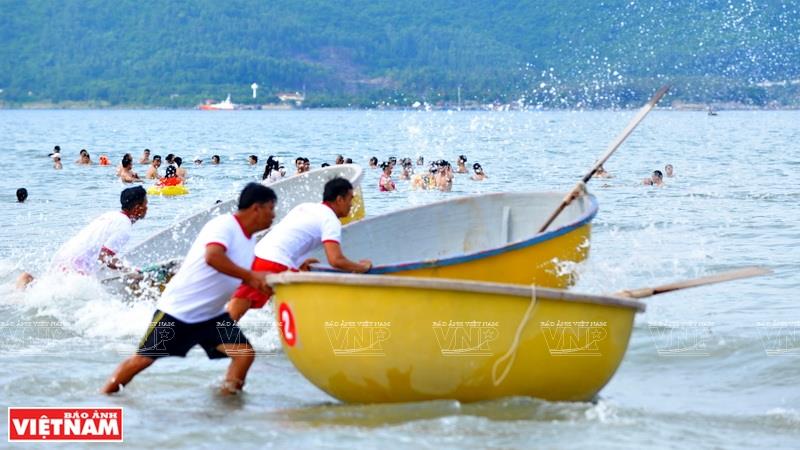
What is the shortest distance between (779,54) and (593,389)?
470 feet

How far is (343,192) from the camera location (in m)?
9.53

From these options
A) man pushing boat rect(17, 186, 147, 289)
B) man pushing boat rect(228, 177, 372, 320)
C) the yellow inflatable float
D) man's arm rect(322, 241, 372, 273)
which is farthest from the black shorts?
the yellow inflatable float

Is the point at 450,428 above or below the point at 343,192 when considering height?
below

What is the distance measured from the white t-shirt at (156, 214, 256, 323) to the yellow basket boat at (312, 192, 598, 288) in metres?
2.35

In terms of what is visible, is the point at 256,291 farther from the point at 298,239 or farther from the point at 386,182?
the point at 386,182

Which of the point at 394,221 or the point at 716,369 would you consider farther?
the point at 394,221

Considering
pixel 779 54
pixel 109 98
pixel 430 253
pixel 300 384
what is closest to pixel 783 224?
pixel 430 253

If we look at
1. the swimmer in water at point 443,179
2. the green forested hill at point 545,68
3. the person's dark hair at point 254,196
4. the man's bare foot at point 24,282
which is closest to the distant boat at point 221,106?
the green forested hill at point 545,68

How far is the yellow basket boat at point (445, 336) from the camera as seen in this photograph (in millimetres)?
7812

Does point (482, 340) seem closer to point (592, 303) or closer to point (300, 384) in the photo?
point (592, 303)

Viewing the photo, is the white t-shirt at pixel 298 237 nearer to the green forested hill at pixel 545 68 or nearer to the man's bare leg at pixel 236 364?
the man's bare leg at pixel 236 364

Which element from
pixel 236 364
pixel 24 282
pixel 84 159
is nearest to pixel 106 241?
pixel 24 282

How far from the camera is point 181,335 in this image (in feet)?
28.1

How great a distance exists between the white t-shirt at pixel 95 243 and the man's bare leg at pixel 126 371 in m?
2.74
